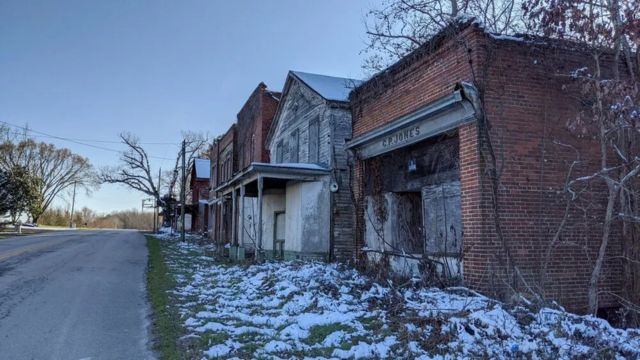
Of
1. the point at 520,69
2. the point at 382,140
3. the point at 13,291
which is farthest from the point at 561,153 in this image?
the point at 13,291

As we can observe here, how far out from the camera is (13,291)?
1086 cm

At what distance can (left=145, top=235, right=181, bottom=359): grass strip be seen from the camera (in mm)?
6391

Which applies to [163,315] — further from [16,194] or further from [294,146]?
[16,194]

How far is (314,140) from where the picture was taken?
1780 centimetres

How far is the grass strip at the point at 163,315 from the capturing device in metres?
6.39

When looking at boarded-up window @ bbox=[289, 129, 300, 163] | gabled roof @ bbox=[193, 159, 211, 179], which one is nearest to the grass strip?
boarded-up window @ bbox=[289, 129, 300, 163]

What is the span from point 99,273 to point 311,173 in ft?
23.0

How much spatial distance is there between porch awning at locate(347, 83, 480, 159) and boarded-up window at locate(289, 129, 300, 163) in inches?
247

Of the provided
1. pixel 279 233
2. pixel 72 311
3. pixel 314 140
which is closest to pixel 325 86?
pixel 314 140

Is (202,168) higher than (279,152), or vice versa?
(202,168)

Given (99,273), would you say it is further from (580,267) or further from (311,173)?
(580,267)

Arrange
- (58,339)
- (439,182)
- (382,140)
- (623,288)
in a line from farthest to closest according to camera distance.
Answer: (382,140), (439,182), (623,288), (58,339)

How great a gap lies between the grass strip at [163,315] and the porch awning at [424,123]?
19.9ft

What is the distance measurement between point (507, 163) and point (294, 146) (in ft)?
39.5
